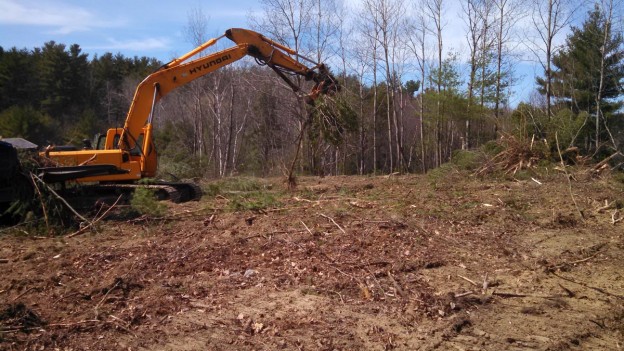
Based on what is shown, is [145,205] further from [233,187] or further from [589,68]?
[589,68]

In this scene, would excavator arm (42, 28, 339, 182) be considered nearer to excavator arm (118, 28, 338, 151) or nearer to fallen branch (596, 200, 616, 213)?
excavator arm (118, 28, 338, 151)

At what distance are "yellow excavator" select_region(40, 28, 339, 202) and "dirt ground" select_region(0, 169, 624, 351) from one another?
3.13 metres

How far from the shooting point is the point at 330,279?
6402mm

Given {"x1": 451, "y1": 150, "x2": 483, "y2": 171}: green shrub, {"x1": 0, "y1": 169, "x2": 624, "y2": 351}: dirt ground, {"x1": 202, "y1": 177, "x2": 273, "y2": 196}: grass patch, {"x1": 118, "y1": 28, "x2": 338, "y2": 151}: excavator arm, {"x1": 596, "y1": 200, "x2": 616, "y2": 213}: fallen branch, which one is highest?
{"x1": 118, "y1": 28, "x2": 338, "y2": 151}: excavator arm

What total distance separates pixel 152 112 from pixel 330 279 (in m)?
8.69

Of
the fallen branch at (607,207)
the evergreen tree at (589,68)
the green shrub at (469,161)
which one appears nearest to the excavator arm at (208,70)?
the green shrub at (469,161)

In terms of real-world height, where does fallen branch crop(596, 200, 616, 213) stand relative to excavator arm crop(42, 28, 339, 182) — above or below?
below

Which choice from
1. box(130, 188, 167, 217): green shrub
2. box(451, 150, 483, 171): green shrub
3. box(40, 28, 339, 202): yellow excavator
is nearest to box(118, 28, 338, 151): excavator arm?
box(40, 28, 339, 202): yellow excavator

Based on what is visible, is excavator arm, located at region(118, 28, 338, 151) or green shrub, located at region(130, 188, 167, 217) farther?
excavator arm, located at region(118, 28, 338, 151)

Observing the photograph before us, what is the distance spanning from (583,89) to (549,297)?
28273 mm

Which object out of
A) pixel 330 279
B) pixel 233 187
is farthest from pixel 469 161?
pixel 330 279

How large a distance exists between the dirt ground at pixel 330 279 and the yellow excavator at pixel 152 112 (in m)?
3.13

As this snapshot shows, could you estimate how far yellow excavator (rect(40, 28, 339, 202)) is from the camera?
41.9 ft

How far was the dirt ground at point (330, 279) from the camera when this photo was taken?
16.4ft
